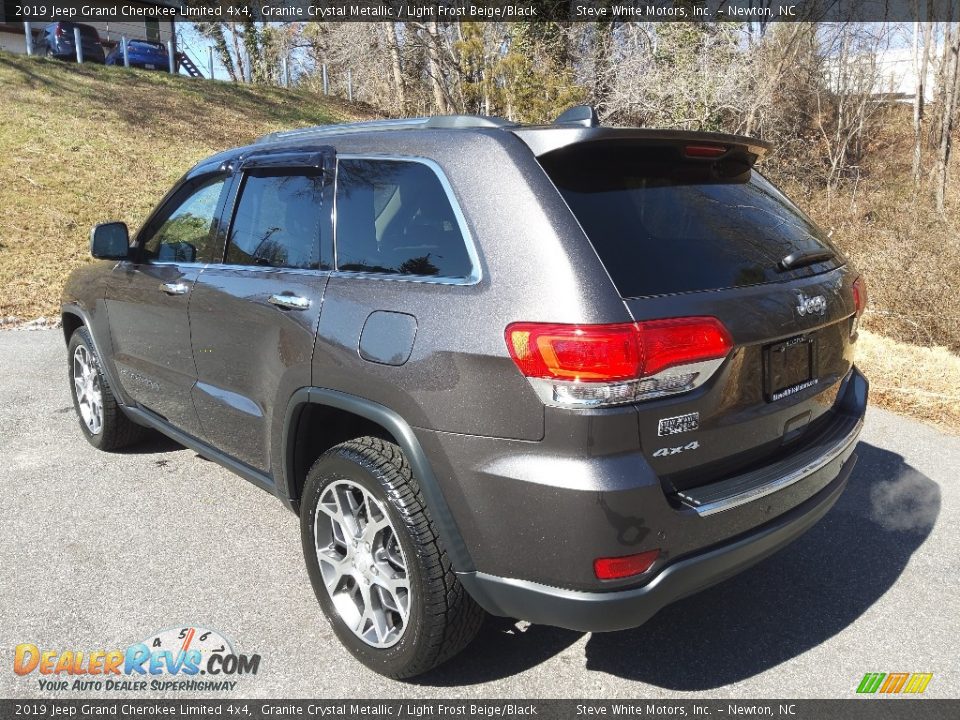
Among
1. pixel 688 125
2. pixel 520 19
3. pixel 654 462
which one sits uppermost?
pixel 520 19

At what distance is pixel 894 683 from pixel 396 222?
7.63ft

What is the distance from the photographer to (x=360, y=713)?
8.19 feet

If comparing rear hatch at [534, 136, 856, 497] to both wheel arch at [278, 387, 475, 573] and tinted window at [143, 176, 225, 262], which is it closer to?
wheel arch at [278, 387, 475, 573]

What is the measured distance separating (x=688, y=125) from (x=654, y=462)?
1355 cm

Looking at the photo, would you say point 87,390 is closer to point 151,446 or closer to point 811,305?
point 151,446

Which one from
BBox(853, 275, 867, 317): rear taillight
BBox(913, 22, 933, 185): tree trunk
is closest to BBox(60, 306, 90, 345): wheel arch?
BBox(853, 275, 867, 317): rear taillight

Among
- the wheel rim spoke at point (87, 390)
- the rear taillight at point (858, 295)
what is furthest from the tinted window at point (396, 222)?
the wheel rim spoke at point (87, 390)

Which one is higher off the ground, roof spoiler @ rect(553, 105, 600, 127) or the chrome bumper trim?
roof spoiler @ rect(553, 105, 600, 127)

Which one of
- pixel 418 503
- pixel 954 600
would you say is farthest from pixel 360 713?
pixel 954 600

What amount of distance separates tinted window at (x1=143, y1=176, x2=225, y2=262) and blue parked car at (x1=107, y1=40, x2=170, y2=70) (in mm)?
28318

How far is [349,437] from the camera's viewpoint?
289cm

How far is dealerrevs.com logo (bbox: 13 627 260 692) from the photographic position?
104 inches

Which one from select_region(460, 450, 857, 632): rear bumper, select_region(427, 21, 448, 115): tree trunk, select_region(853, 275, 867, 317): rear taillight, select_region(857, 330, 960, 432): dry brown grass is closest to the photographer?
select_region(460, 450, 857, 632): rear bumper

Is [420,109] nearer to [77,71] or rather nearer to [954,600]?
[77,71]
